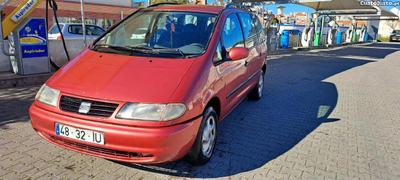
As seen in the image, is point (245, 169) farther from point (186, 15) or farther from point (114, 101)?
point (186, 15)

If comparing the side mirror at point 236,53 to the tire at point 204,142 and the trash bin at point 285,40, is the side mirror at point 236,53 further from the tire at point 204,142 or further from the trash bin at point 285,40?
the trash bin at point 285,40

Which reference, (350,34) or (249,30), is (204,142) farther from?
(350,34)

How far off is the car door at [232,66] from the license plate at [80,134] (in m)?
1.52

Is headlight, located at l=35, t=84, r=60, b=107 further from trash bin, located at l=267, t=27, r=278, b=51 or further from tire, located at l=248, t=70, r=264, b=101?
trash bin, located at l=267, t=27, r=278, b=51

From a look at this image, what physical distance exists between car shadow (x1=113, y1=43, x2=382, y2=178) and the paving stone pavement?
11 millimetres

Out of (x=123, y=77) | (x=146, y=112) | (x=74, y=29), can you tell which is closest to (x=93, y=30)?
(x=74, y=29)

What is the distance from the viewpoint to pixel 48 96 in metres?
2.88

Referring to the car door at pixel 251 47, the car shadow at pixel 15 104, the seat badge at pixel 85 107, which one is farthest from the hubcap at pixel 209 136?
the car shadow at pixel 15 104

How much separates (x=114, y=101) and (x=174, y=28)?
4.90ft

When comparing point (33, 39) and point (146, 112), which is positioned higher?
point (33, 39)

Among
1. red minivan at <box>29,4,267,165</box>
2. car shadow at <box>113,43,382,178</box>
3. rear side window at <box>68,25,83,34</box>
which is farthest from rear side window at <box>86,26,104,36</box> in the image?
red minivan at <box>29,4,267,165</box>

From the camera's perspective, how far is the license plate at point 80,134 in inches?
100

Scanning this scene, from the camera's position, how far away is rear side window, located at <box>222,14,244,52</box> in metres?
3.77

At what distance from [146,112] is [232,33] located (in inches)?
79.7
